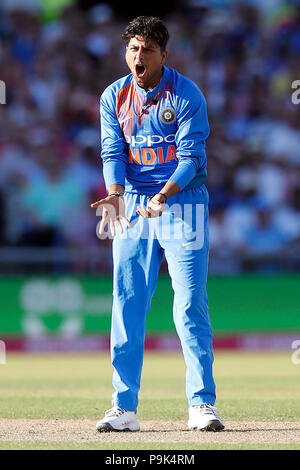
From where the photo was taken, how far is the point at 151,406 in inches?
283

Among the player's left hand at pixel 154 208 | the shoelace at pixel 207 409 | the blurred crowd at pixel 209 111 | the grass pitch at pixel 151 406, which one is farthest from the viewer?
the blurred crowd at pixel 209 111

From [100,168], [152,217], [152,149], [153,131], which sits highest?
[100,168]

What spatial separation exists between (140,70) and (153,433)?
7.18 feet

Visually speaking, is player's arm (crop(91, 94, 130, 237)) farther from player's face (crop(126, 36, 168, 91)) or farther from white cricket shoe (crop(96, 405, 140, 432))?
white cricket shoe (crop(96, 405, 140, 432))

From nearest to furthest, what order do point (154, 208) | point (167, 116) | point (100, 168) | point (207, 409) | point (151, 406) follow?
point (154, 208) → point (207, 409) → point (167, 116) → point (151, 406) → point (100, 168)

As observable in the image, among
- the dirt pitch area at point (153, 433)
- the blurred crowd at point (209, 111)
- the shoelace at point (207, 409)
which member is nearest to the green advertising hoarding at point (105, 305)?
the blurred crowd at point (209, 111)

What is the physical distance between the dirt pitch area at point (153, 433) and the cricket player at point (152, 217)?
148 millimetres

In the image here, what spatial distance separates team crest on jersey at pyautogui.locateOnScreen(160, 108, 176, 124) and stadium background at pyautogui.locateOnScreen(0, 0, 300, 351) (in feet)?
24.6

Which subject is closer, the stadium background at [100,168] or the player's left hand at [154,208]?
the player's left hand at [154,208]

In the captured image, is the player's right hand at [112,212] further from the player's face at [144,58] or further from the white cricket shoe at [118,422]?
the white cricket shoe at [118,422]

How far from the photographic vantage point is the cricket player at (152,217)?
589cm

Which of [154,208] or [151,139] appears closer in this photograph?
[154,208]

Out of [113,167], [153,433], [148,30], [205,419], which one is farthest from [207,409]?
[148,30]

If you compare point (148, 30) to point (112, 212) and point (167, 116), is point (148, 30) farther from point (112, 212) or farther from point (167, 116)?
point (112, 212)
